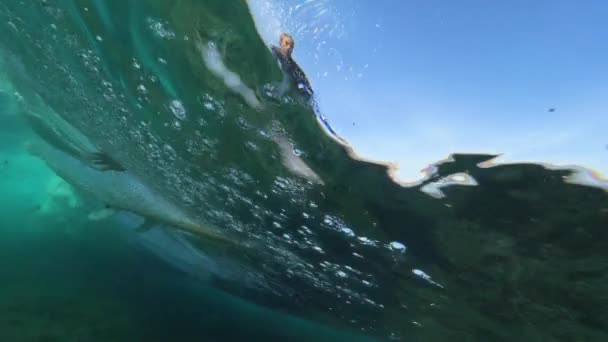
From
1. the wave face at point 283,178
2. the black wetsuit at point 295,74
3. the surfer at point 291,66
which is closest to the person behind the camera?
the surfer at point 291,66

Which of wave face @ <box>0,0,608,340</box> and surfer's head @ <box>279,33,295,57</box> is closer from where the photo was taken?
surfer's head @ <box>279,33,295,57</box>

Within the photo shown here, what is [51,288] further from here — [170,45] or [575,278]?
[575,278]

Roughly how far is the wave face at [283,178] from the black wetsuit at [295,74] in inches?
15.0

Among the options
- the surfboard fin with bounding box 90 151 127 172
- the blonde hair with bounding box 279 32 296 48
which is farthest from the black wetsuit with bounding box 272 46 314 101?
the surfboard fin with bounding box 90 151 127 172

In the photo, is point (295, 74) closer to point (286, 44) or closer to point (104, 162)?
point (286, 44)

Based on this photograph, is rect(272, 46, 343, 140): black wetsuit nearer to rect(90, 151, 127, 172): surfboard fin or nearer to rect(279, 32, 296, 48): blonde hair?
rect(279, 32, 296, 48): blonde hair

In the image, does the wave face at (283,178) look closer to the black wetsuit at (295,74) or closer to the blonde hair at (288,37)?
the black wetsuit at (295,74)

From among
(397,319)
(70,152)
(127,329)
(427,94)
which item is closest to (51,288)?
(127,329)

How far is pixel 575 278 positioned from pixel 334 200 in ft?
26.8

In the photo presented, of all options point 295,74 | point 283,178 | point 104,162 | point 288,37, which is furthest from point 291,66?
point 104,162

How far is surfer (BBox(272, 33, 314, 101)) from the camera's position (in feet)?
22.6

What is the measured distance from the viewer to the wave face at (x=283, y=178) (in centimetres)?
834

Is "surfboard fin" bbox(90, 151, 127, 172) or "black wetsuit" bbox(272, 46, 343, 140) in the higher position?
"surfboard fin" bbox(90, 151, 127, 172)

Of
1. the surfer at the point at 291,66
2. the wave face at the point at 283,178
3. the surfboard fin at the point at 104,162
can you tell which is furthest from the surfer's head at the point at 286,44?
the surfboard fin at the point at 104,162
